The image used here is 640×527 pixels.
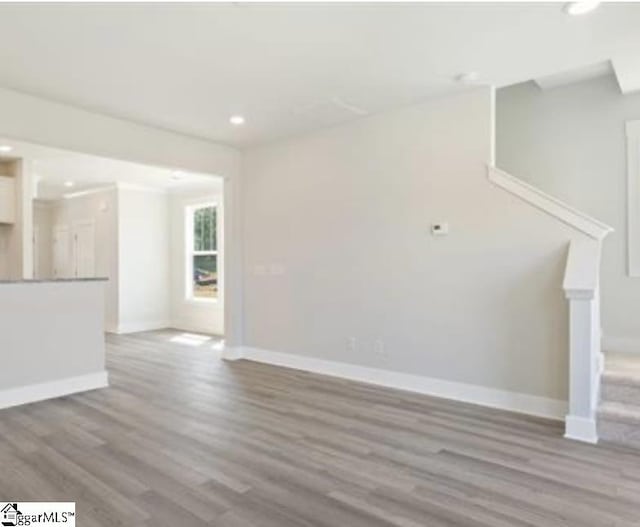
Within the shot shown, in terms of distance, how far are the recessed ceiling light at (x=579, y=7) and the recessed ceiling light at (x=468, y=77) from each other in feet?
3.06

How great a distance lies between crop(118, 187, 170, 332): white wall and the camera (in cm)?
826

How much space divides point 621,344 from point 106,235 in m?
8.28

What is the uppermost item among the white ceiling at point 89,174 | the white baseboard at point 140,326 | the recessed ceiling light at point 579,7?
the recessed ceiling light at point 579,7

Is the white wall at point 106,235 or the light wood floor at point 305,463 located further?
the white wall at point 106,235

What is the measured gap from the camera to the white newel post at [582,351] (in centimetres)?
314

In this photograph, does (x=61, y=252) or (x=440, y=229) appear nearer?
(x=440, y=229)

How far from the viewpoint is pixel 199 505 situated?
2.29m

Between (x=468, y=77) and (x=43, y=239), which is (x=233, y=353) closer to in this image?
(x=468, y=77)

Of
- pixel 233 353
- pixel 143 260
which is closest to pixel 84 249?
pixel 143 260

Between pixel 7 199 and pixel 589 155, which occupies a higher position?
pixel 589 155

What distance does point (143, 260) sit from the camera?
28.1 ft

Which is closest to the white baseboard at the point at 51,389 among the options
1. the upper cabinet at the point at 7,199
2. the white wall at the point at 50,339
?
the white wall at the point at 50,339

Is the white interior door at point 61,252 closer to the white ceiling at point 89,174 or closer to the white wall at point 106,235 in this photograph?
the white wall at point 106,235

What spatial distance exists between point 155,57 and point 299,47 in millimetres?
1056
